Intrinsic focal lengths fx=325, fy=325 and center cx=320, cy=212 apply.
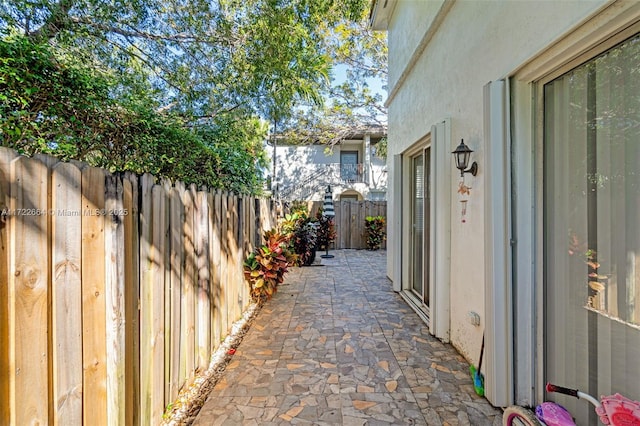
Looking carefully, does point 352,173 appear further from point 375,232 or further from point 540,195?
point 540,195

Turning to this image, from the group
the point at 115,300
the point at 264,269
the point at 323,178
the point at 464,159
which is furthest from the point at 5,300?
the point at 323,178

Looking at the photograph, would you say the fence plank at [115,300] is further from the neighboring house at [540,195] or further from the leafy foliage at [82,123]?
the neighboring house at [540,195]

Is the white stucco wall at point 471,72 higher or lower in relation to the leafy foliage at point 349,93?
lower

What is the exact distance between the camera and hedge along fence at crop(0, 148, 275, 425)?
3.78 feet

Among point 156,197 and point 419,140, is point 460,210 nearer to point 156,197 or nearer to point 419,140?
point 419,140

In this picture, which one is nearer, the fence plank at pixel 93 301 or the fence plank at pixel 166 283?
the fence plank at pixel 93 301

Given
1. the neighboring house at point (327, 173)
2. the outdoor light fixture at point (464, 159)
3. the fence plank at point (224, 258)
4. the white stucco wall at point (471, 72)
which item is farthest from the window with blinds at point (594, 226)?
the neighboring house at point (327, 173)

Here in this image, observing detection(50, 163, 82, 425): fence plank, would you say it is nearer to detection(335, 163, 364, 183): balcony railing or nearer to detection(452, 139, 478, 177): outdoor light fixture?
detection(452, 139, 478, 177): outdoor light fixture

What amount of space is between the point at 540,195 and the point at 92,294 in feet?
8.64

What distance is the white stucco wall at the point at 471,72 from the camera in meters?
1.99

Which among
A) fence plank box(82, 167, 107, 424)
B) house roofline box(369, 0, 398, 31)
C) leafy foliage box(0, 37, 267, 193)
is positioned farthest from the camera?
house roofline box(369, 0, 398, 31)

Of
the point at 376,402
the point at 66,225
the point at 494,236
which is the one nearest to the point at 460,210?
the point at 494,236

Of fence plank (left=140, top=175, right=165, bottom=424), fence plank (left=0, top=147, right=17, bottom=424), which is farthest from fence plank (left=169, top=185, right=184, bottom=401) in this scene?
fence plank (left=0, top=147, right=17, bottom=424)

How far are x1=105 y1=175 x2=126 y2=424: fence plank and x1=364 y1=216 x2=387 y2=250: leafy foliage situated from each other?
9.89 m
